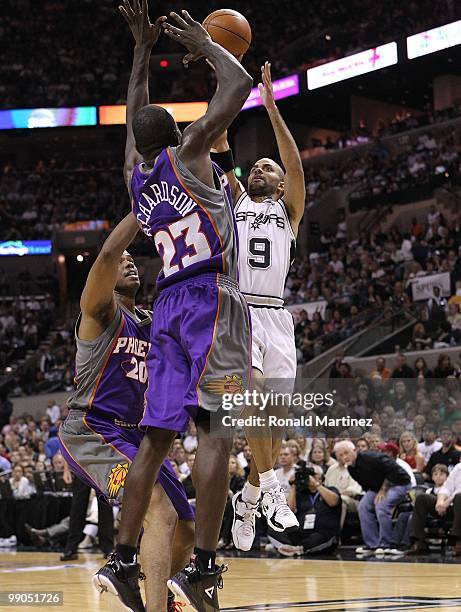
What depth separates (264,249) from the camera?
6574mm

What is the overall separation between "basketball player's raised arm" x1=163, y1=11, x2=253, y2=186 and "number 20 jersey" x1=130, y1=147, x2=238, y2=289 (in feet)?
0.20

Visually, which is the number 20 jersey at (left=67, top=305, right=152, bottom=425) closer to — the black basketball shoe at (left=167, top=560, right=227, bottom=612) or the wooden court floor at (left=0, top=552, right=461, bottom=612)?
the wooden court floor at (left=0, top=552, right=461, bottom=612)

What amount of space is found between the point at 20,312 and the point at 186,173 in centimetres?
2647

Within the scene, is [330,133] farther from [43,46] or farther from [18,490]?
[18,490]

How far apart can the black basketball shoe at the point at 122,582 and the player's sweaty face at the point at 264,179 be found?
322 centimetres

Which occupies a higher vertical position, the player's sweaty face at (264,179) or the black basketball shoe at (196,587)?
the player's sweaty face at (264,179)

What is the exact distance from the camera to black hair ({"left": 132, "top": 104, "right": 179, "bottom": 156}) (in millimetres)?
4777

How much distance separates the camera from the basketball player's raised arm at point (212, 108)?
4.59 metres

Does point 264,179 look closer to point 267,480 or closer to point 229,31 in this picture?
point 229,31

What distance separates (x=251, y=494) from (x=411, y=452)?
529 centimetres

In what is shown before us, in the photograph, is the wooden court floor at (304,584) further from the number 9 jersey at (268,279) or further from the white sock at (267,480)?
the number 9 jersey at (268,279)

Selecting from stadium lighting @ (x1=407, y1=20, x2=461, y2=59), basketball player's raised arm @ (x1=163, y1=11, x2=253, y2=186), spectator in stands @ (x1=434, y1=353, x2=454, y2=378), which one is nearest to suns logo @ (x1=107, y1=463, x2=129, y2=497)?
basketball player's raised arm @ (x1=163, y1=11, x2=253, y2=186)

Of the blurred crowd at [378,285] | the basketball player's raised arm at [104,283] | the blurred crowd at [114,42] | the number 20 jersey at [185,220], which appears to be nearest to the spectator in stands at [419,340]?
the blurred crowd at [378,285]

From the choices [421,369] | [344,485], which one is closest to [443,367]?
[421,369]
